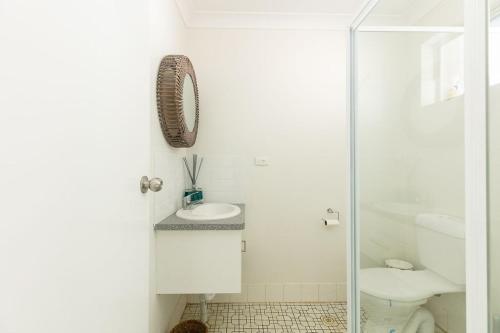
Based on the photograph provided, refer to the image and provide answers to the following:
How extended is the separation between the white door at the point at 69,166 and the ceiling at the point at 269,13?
1429 mm

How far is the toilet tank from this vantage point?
2.29 feet

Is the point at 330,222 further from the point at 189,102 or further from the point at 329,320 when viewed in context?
the point at 189,102

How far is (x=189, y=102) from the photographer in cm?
171

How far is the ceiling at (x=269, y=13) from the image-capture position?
1904 mm

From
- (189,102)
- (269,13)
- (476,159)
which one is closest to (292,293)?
(189,102)

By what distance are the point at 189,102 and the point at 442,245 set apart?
5.07 feet

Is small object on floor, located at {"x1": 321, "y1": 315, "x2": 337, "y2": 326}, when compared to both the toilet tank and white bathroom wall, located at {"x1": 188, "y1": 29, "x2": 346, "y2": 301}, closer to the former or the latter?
white bathroom wall, located at {"x1": 188, "y1": 29, "x2": 346, "y2": 301}

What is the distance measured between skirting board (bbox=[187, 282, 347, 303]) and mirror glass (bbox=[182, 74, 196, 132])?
1.40 meters

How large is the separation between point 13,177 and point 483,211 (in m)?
0.89

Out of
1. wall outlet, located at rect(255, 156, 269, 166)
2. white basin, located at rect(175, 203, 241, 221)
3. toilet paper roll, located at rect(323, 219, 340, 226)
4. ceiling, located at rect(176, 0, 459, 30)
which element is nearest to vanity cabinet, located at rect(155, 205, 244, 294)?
white basin, located at rect(175, 203, 241, 221)

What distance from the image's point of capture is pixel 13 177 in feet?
1.19

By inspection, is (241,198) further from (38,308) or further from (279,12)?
(38,308)

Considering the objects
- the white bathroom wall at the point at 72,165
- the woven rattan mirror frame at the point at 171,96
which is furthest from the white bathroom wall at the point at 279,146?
the white bathroom wall at the point at 72,165

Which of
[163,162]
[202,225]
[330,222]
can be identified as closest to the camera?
[202,225]
